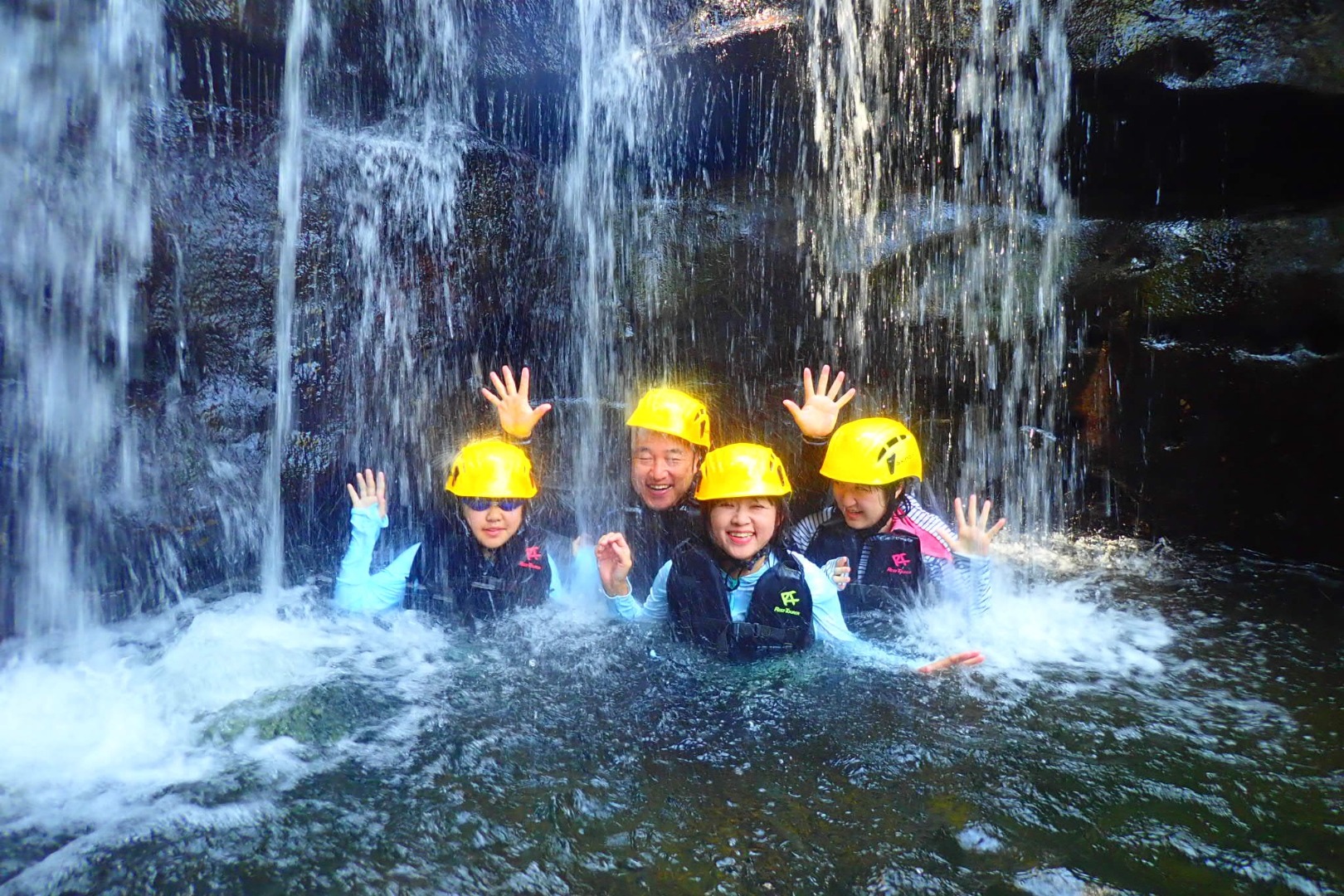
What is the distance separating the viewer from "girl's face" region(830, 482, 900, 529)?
506cm

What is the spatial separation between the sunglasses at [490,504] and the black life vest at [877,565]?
1864 mm

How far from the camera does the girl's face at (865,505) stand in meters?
5.06

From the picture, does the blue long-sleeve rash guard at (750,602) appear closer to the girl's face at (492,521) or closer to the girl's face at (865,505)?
the girl's face at (865,505)

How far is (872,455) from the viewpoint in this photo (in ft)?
16.5

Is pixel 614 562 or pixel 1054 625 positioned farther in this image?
pixel 1054 625

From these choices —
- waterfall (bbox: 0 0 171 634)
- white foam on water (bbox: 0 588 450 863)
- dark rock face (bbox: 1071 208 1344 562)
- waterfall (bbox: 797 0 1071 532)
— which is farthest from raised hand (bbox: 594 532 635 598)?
dark rock face (bbox: 1071 208 1344 562)

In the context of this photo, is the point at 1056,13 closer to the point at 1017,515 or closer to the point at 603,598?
the point at 1017,515

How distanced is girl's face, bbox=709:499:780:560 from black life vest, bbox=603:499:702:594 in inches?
21.2

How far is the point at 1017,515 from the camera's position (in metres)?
6.95

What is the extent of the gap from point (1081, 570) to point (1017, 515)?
3.45 feet

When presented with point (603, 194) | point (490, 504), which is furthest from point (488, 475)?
point (603, 194)

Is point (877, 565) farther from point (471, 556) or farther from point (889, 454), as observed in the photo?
Answer: point (471, 556)

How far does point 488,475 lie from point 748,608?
5.84 ft

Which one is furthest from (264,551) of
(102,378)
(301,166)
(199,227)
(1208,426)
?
(1208,426)
